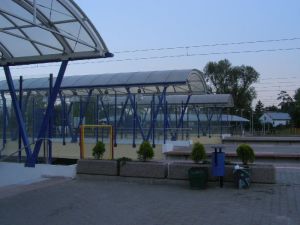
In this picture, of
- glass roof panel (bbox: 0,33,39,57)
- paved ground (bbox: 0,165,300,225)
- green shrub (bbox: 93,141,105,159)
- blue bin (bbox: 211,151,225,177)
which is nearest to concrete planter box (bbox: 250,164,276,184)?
paved ground (bbox: 0,165,300,225)

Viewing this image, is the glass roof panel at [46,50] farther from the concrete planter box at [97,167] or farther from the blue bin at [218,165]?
the blue bin at [218,165]

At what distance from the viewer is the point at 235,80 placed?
3770 inches

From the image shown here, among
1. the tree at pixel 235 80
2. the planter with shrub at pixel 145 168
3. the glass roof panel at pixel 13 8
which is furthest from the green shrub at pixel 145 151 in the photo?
the tree at pixel 235 80

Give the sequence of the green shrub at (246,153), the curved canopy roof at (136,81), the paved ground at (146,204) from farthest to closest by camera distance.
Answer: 1. the curved canopy roof at (136,81)
2. the green shrub at (246,153)
3. the paved ground at (146,204)

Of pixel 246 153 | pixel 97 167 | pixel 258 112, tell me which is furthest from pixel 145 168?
pixel 258 112

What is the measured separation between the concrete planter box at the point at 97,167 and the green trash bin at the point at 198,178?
2.63 m

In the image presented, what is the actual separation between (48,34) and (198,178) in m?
6.00

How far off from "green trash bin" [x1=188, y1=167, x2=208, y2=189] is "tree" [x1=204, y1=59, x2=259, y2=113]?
84.2 metres

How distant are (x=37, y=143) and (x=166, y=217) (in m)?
7.04

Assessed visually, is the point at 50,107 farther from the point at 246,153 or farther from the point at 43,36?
the point at 246,153

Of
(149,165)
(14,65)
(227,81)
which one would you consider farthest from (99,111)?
(227,81)

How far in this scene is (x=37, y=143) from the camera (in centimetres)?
1425

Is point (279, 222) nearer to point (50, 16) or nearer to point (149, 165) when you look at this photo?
point (149, 165)

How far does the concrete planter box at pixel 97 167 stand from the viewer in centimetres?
1344
